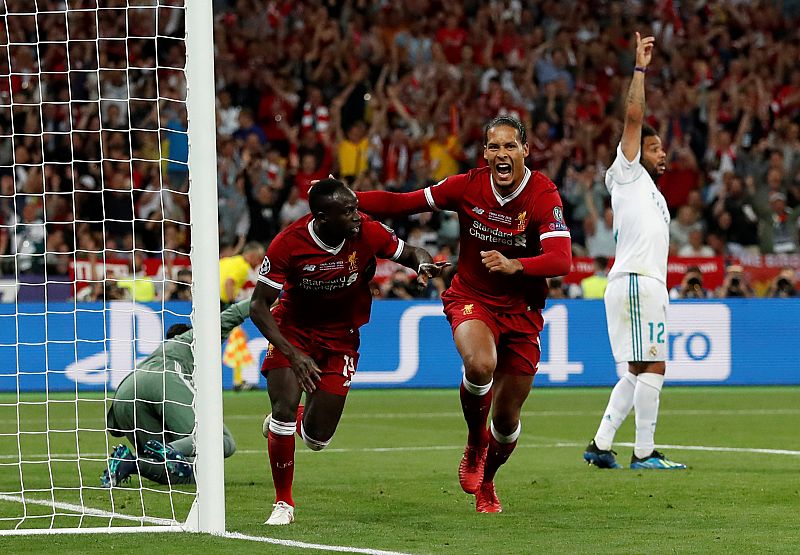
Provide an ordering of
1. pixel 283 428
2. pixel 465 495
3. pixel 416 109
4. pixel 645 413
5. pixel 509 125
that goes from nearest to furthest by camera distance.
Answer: pixel 283 428, pixel 509 125, pixel 465 495, pixel 645 413, pixel 416 109

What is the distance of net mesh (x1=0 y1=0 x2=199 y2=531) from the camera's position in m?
11.7

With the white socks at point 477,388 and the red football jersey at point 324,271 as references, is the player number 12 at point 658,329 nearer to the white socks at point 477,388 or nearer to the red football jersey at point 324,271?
the white socks at point 477,388

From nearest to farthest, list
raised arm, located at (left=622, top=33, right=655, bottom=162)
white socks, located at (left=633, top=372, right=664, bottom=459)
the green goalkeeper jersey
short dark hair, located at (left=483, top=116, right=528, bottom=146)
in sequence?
short dark hair, located at (left=483, top=116, right=528, bottom=146) < raised arm, located at (left=622, top=33, right=655, bottom=162) < the green goalkeeper jersey < white socks, located at (left=633, top=372, right=664, bottom=459)

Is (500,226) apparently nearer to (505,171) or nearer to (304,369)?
(505,171)

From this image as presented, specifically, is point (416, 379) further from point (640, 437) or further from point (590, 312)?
point (640, 437)

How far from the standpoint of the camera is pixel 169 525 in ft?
23.5

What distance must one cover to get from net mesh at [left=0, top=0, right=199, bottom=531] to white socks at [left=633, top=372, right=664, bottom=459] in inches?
130

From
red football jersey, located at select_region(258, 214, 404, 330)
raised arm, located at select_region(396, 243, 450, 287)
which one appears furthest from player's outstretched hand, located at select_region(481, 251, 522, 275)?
red football jersey, located at select_region(258, 214, 404, 330)

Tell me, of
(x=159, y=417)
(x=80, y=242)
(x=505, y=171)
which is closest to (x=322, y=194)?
(x=505, y=171)

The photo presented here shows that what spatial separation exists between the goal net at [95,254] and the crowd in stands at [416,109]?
9cm

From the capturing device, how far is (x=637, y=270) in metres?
10.1

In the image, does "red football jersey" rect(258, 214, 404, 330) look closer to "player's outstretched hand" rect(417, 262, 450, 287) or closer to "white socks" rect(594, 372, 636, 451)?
"player's outstretched hand" rect(417, 262, 450, 287)

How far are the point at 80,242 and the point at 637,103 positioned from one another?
10.5 meters

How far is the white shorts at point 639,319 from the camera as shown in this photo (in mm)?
10031
